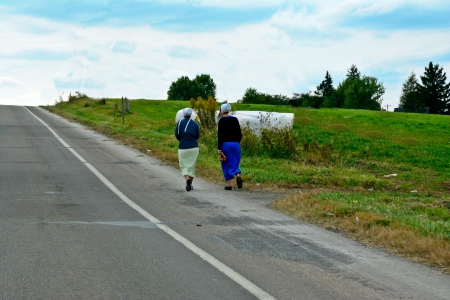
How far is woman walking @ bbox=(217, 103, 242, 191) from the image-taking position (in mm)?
14430

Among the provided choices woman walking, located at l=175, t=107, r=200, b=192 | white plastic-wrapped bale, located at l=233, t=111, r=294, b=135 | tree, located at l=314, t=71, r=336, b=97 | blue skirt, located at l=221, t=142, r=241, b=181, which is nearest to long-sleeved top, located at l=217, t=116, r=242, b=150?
blue skirt, located at l=221, t=142, r=241, b=181

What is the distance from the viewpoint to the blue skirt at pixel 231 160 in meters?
14.4

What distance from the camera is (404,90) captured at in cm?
15462

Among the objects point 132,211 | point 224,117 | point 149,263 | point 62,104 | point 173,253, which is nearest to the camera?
point 149,263

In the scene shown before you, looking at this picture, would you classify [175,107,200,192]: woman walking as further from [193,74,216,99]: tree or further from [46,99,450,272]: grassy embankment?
[193,74,216,99]: tree

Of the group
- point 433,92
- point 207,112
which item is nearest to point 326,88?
point 433,92

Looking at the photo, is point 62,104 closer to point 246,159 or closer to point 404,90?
point 246,159

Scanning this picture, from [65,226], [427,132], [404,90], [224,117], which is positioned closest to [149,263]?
[65,226]

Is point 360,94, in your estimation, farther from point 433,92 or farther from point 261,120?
point 261,120

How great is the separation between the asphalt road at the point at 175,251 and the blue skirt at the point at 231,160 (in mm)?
433

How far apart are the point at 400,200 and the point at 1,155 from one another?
1256 centimetres

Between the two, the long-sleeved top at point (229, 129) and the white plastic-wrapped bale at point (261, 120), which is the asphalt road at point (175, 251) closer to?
the long-sleeved top at point (229, 129)

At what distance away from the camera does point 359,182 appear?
54.6 feet

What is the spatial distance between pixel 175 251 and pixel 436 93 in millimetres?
124409
